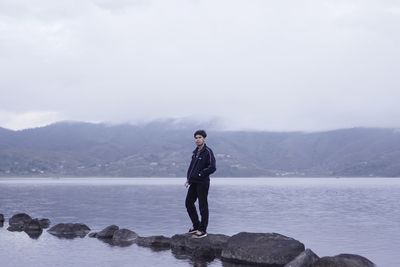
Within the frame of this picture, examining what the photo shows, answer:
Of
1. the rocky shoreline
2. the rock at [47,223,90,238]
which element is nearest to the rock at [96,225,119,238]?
the rock at [47,223,90,238]

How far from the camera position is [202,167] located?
2064 cm

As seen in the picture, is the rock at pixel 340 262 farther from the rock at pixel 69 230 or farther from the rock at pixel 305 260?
the rock at pixel 69 230

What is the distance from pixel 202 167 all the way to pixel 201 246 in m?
2.94

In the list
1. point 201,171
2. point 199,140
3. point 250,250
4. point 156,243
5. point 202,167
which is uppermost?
point 199,140

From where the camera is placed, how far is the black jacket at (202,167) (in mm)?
20578

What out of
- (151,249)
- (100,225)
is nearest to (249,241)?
(151,249)

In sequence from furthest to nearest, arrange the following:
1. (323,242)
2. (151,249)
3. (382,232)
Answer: (382,232), (323,242), (151,249)

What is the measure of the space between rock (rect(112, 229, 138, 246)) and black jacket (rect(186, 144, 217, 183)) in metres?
4.90

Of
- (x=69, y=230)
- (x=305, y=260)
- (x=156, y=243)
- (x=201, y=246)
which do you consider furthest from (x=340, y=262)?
(x=69, y=230)

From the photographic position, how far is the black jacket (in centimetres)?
2058

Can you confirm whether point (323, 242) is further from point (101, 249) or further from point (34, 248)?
point (34, 248)

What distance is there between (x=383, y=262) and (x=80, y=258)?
34.3 feet

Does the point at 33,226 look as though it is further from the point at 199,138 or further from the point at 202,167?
the point at 199,138

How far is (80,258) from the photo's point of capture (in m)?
19.3
